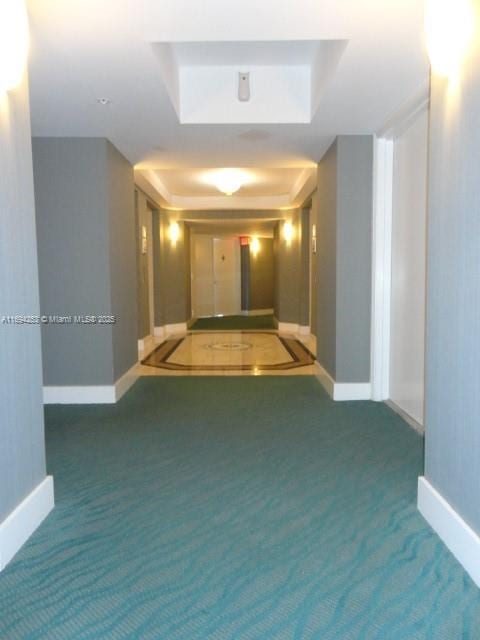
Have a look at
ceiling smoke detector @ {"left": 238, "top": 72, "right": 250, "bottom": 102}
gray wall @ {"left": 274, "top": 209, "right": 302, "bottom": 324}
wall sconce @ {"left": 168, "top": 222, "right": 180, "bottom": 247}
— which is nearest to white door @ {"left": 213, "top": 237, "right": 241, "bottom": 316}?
gray wall @ {"left": 274, "top": 209, "right": 302, "bottom": 324}

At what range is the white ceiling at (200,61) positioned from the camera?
2607 millimetres

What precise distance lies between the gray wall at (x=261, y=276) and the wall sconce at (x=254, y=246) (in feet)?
0.24

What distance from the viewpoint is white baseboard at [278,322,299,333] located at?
1114cm

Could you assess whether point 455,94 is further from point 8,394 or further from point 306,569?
point 8,394

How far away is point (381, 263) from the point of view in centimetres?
486

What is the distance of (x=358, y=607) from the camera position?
189cm

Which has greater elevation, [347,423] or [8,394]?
[8,394]

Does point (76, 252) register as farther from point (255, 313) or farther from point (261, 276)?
point (261, 276)

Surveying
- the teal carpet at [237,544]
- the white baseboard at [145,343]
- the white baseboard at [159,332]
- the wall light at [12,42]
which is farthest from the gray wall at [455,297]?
the white baseboard at [159,332]

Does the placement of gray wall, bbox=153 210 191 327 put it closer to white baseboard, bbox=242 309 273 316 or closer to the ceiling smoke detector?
white baseboard, bbox=242 309 273 316

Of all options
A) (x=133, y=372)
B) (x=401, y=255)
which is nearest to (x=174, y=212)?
(x=133, y=372)

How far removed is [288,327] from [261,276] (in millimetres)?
5322

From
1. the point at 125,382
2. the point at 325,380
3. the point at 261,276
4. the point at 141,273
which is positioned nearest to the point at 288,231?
the point at 141,273

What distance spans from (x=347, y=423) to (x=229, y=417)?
1035mm
